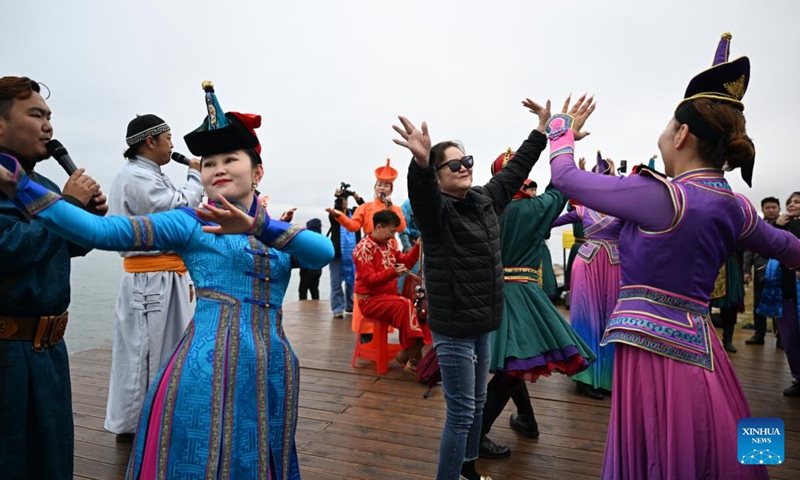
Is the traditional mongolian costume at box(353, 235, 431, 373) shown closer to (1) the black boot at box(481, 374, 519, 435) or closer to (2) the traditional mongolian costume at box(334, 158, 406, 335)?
(2) the traditional mongolian costume at box(334, 158, 406, 335)

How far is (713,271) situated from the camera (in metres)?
1.63

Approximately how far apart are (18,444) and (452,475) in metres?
1.64

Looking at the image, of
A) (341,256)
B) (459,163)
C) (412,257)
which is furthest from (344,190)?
(459,163)

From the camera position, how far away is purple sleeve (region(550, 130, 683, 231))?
1.57 m

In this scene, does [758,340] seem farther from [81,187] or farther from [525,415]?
[81,187]

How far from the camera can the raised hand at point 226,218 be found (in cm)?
132

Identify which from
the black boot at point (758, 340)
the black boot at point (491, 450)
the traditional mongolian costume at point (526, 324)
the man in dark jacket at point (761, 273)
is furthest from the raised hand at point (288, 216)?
the black boot at point (758, 340)

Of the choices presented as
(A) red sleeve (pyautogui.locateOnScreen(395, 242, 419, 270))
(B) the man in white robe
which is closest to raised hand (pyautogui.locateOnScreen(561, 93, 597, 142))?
(B) the man in white robe

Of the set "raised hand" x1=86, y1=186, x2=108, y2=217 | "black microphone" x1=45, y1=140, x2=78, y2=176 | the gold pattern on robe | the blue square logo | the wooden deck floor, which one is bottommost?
the wooden deck floor

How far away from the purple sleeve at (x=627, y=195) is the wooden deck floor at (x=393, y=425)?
5.65 ft

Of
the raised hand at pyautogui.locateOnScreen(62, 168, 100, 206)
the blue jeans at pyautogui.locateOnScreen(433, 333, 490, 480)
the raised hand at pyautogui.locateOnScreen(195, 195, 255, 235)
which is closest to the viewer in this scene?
the raised hand at pyautogui.locateOnScreen(195, 195, 255, 235)

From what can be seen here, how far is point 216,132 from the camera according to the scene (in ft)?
5.29

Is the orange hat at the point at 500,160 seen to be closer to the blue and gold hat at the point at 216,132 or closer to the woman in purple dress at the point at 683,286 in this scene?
the woman in purple dress at the point at 683,286

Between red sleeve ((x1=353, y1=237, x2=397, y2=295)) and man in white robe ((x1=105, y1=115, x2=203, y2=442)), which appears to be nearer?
man in white robe ((x1=105, y1=115, x2=203, y2=442))
